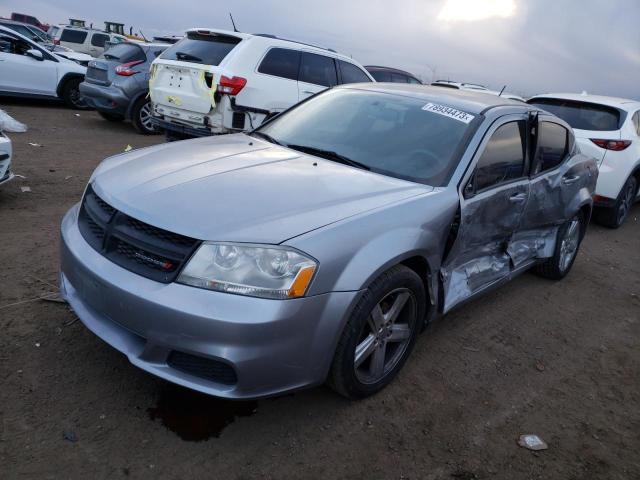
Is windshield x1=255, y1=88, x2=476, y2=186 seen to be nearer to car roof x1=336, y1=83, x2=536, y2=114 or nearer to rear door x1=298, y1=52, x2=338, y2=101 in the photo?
car roof x1=336, y1=83, x2=536, y2=114

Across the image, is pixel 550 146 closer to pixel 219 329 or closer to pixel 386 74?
pixel 219 329

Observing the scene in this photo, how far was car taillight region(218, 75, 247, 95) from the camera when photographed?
6816 mm

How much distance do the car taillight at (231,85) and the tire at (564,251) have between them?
169 inches

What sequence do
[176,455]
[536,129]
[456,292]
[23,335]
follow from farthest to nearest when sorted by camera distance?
[536,129]
[456,292]
[23,335]
[176,455]

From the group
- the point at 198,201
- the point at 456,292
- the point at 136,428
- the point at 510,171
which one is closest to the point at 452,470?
the point at 456,292

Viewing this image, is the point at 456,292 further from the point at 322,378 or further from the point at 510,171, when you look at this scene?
the point at 322,378

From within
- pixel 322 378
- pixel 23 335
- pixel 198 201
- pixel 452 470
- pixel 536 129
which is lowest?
pixel 23 335

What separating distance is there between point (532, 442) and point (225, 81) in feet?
18.5

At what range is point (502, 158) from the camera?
138 inches

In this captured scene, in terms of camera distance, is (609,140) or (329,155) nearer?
(329,155)

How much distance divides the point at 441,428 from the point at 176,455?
133cm

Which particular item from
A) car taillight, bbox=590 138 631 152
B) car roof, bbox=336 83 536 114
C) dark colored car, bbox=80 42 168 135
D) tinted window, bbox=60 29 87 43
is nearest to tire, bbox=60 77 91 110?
dark colored car, bbox=80 42 168 135

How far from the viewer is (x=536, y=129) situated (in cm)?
393

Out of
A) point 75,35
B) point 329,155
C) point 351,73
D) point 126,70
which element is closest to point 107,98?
point 126,70
